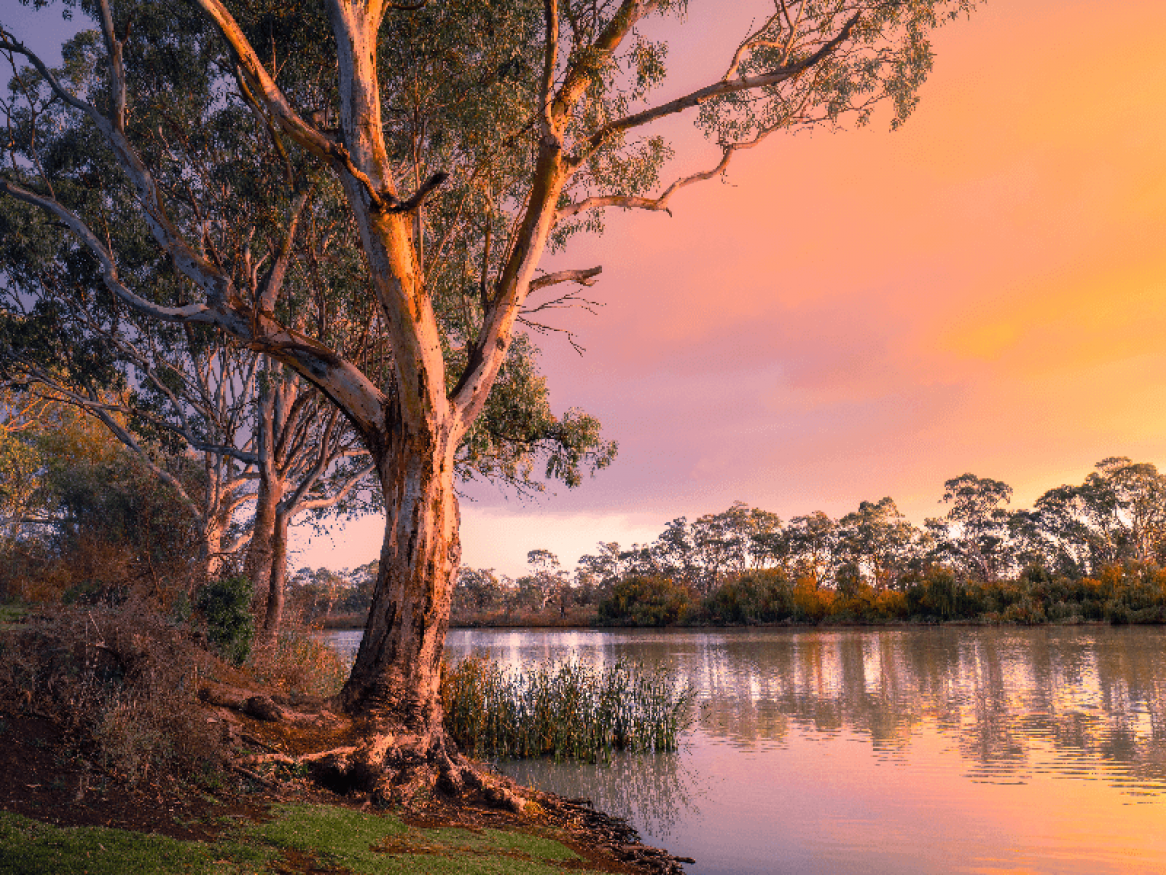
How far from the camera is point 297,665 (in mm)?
12289

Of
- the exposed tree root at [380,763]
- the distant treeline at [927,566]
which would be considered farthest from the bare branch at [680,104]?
the distant treeline at [927,566]

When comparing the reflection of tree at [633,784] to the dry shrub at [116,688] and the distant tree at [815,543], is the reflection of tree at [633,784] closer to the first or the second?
the dry shrub at [116,688]

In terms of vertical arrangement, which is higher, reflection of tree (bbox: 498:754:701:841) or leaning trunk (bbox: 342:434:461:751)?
leaning trunk (bbox: 342:434:461:751)

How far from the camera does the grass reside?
3.90 metres

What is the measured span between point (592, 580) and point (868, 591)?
106 feet

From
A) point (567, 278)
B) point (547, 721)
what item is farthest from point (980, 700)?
point (567, 278)

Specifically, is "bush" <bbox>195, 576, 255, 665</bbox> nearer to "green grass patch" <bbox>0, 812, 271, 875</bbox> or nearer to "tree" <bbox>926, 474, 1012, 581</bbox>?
"green grass patch" <bbox>0, 812, 271, 875</bbox>

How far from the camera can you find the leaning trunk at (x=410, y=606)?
757 cm

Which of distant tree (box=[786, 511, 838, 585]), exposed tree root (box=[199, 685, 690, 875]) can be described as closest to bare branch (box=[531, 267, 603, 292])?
exposed tree root (box=[199, 685, 690, 875])

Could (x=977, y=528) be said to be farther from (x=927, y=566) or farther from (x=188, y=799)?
(x=188, y=799)

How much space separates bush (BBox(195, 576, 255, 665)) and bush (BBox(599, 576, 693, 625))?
44.5 meters

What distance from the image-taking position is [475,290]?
1180 cm

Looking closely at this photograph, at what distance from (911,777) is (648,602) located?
1766 inches

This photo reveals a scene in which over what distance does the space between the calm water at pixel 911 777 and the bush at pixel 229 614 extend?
390 centimetres
